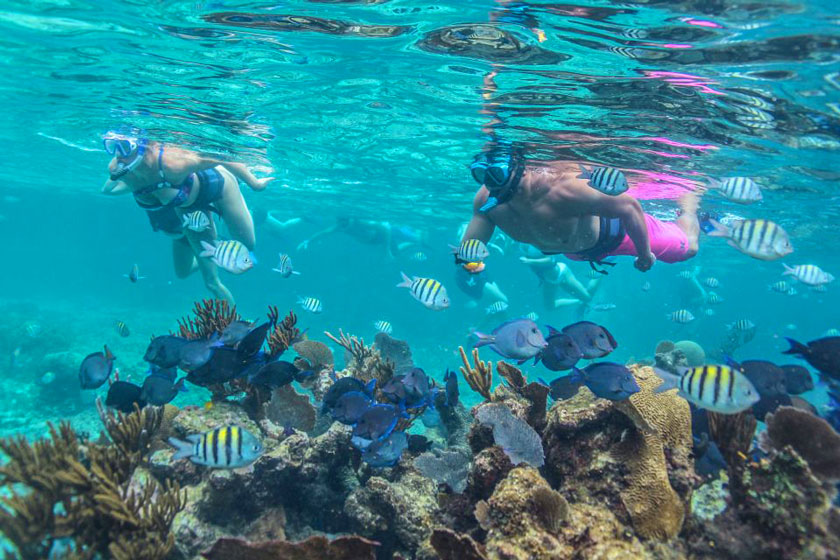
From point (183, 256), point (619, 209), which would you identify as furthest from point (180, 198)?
point (619, 209)

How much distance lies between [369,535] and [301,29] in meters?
9.36

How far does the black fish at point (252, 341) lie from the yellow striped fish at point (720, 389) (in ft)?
13.3

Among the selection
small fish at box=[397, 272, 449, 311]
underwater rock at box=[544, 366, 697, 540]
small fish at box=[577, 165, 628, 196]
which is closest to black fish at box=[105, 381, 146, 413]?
small fish at box=[397, 272, 449, 311]

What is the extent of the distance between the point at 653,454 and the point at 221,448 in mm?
3670

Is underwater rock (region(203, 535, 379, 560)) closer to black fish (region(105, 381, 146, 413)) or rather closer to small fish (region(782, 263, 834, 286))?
black fish (region(105, 381, 146, 413))

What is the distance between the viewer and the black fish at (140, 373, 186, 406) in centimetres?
514

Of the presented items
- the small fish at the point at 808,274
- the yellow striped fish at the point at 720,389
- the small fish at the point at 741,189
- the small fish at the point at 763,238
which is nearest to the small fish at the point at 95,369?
the yellow striped fish at the point at 720,389

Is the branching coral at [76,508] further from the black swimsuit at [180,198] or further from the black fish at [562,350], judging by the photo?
the black swimsuit at [180,198]

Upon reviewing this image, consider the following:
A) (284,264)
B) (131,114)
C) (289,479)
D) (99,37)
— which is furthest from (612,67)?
(131,114)

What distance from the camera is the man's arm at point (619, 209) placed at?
24.1 ft

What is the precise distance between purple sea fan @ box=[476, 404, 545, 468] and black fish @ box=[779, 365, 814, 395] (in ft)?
13.1

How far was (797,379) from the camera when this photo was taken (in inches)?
224

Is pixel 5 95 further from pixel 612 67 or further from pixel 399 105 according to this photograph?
pixel 612 67

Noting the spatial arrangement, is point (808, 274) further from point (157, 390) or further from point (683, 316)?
point (157, 390)
